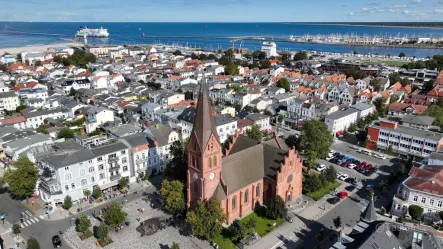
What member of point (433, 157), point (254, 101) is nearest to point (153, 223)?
point (433, 157)

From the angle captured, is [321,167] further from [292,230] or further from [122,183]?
[122,183]

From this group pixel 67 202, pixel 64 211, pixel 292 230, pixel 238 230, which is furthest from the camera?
pixel 64 211

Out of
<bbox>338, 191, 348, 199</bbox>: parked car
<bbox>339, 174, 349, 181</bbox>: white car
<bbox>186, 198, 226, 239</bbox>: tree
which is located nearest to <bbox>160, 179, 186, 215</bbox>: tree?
<bbox>186, 198, 226, 239</bbox>: tree

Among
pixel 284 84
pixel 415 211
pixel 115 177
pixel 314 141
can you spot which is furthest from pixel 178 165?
pixel 284 84

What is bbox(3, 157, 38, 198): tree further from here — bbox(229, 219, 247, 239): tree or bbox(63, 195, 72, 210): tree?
bbox(229, 219, 247, 239): tree

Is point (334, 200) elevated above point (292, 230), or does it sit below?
above

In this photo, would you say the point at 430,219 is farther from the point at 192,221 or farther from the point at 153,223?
the point at 153,223
